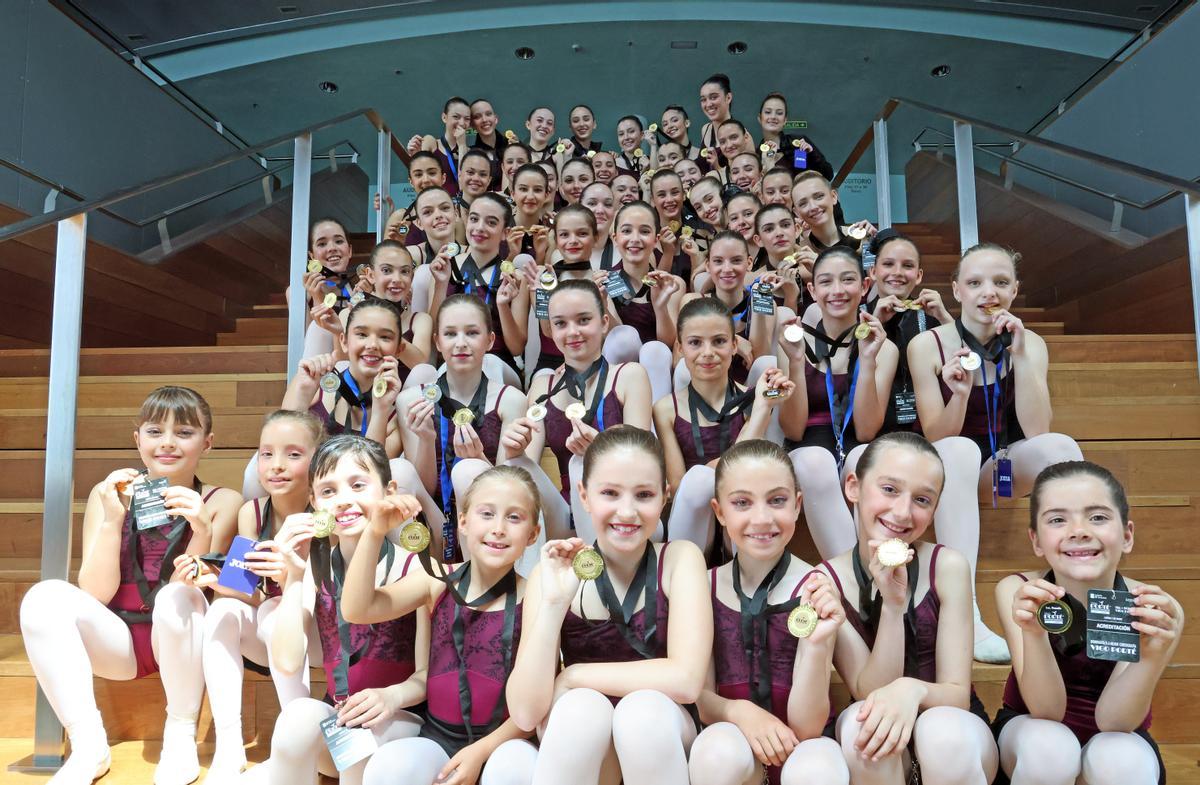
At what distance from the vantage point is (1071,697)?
1.95m

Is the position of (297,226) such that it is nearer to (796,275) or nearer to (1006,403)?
(796,275)

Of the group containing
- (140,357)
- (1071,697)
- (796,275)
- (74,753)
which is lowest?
(74,753)

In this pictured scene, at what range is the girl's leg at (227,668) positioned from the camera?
2.20m

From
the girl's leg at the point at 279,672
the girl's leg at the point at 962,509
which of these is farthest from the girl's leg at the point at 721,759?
the girl's leg at the point at 279,672

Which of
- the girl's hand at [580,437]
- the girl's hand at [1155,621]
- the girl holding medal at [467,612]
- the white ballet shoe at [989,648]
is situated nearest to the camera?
the girl's hand at [1155,621]

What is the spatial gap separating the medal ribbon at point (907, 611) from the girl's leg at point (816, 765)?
11.5 inches

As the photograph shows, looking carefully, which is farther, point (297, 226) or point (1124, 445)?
point (297, 226)

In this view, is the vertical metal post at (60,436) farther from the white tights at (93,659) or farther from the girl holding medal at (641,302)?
the girl holding medal at (641,302)

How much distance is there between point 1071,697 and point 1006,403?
3.69 feet

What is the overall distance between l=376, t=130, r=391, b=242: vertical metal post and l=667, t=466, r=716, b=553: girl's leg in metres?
3.17

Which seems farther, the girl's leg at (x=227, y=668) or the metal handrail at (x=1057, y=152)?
the metal handrail at (x=1057, y=152)

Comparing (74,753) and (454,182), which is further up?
(454,182)

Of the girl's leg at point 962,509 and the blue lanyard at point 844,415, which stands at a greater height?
the blue lanyard at point 844,415

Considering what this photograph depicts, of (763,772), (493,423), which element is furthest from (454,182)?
(763,772)
